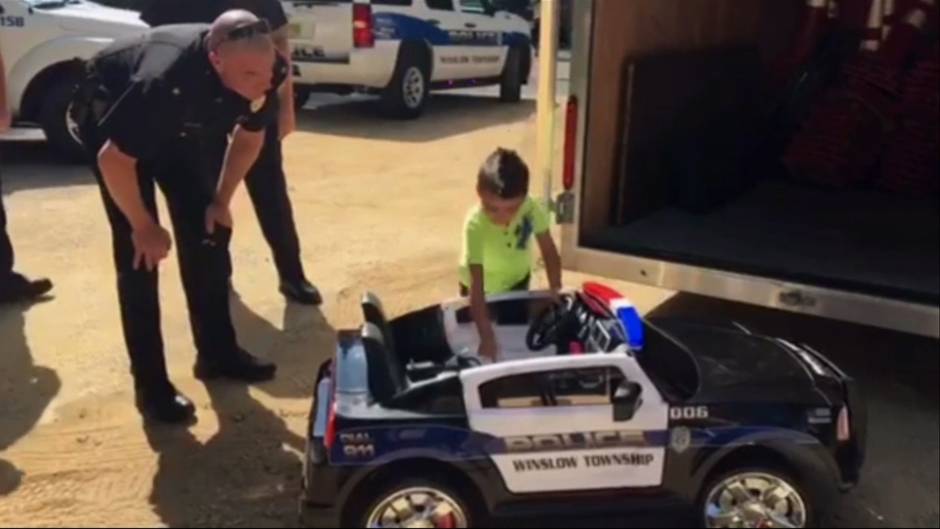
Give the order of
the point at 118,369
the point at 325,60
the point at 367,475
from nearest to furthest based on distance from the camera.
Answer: the point at 367,475
the point at 118,369
the point at 325,60

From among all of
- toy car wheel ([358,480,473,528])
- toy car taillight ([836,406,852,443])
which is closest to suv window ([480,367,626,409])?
toy car wheel ([358,480,473,528])

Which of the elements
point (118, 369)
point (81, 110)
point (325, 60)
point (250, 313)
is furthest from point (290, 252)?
point (325, 60)

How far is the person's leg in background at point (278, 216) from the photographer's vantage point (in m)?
5.91

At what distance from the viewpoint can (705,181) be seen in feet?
19.7

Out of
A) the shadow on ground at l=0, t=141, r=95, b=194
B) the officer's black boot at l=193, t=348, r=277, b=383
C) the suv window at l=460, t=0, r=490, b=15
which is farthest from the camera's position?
the suv window at l=460, t=0, r=490, b=15

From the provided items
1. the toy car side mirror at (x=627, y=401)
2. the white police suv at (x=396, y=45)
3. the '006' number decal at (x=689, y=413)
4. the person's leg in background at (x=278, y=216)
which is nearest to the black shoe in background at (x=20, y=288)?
the person's leg in background at (x=278, y=216)

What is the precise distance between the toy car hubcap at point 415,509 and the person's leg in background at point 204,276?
173 centimetres

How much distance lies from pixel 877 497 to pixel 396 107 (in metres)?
8.97

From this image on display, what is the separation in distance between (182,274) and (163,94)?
42.9 inches

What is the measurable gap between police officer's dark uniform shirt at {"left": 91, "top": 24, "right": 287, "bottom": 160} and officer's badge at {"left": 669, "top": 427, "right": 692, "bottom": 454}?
1972 millimetres

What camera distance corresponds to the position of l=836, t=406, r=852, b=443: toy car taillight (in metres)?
3.67

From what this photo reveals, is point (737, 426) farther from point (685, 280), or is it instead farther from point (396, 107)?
point (396, 107)

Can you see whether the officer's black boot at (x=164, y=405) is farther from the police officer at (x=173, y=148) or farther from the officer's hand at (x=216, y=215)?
the officer's hand at (x=216, y=215)

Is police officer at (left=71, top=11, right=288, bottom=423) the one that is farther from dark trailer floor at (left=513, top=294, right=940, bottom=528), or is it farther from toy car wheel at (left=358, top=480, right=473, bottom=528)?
dark trailer floor at (left=513, top=294, right=940, bottom=528)
